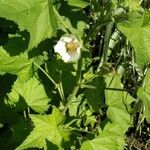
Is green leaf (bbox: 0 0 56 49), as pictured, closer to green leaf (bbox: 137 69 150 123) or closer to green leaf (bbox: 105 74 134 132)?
green leaf (bbox: 137 69 150 123)

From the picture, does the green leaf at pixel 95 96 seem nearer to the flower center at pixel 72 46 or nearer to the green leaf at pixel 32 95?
the green leaf at pixel 32 95

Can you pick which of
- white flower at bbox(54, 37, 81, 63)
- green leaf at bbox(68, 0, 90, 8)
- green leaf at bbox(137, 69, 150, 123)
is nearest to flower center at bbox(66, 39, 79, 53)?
white flower at bbox(54, 37, 81, 63)

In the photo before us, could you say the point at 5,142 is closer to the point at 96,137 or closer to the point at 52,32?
the point at 96,137

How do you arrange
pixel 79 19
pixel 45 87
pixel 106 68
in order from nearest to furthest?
pixel 106 68, pixel 79 19, pixel 45 87

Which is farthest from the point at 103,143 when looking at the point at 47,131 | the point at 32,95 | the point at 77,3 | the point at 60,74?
the point at 77,3

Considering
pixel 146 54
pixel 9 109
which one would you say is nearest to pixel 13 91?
pixel 9 109
